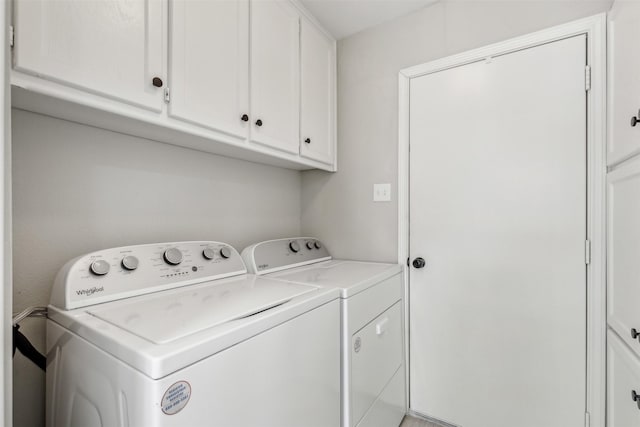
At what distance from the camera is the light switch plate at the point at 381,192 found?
1.83 meters

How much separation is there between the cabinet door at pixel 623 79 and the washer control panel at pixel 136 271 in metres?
1.61

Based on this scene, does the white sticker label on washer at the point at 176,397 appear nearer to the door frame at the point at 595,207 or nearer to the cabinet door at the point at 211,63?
the cabinet door at the point at 211,63

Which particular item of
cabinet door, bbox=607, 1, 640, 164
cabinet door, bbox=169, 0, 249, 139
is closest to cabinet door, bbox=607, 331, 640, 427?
cabinet door, bbox=607, 1, 640, 164

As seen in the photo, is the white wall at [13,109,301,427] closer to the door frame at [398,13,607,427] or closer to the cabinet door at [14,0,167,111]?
the cabinet door at [14,0,167,111]

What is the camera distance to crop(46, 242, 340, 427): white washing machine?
24.7 inches

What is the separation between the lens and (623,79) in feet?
3.67

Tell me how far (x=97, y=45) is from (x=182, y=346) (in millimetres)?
909

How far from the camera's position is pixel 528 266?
146cm

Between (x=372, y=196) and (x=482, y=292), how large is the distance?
0.81 m

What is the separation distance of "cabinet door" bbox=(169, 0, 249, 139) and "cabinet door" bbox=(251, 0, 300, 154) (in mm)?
57

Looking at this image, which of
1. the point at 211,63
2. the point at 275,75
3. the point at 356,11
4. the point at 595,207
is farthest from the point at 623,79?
the point at 211,63

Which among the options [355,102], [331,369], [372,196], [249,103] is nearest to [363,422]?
[331,369]

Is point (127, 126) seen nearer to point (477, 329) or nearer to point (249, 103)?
point (249, 103)

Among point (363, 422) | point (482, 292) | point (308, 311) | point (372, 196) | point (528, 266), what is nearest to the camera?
point (308, 311)
